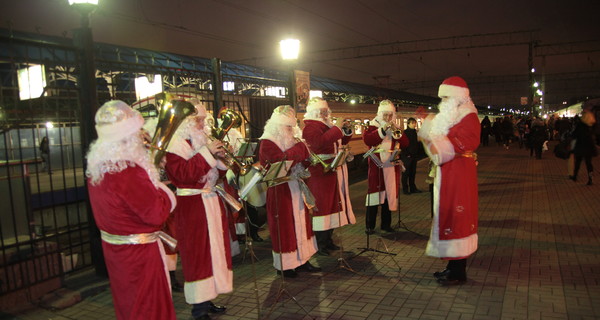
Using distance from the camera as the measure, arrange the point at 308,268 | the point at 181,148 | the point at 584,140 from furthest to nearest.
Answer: the point at 584,140 < the point at 308,268 < the point at 181,148

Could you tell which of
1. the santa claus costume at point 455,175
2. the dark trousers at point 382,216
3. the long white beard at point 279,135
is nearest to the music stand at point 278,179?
the long white beard at point 279,135

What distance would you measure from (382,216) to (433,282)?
2372 millimetres

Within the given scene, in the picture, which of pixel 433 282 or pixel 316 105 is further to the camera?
pixel 316 105

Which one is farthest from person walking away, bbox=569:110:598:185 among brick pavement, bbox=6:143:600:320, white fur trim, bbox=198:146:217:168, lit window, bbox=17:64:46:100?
lit window, bbox=17:64:46:100

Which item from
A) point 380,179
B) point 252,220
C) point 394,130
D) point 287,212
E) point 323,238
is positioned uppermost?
point 394,130

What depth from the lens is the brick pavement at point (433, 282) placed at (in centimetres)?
421

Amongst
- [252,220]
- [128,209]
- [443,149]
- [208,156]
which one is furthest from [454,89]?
[252,220]

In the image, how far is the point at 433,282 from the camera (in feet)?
16.3

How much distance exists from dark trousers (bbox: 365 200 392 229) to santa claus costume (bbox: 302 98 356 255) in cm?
74

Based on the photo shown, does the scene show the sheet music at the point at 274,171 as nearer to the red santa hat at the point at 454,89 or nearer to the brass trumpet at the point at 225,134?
the brass trumpet at the point at 225,134

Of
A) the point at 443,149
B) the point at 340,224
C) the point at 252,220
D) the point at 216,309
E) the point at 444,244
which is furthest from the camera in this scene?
the point at 252,220

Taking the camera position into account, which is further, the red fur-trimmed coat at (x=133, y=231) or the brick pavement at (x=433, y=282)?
the brick pavement at (x=433, y=282)

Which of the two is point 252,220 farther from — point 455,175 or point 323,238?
point 455,175

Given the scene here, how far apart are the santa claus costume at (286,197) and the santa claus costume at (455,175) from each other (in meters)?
1.55
